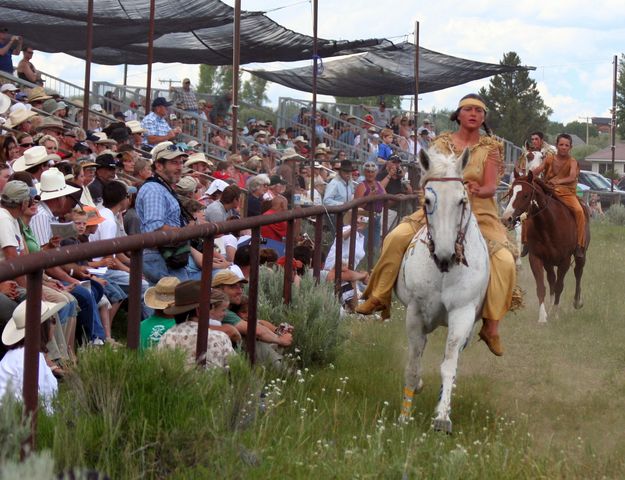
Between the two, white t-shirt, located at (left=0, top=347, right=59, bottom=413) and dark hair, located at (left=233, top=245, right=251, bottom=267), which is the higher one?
dark hair, located at (left=233, top=245, right=251, bottom=267)

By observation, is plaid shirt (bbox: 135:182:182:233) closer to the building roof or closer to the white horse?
the white horse

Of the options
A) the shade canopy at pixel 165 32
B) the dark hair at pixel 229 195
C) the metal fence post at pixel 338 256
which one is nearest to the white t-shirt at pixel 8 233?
the dark hair at pixel 229 195

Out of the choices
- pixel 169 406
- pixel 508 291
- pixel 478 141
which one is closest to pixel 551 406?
pixel 508 291

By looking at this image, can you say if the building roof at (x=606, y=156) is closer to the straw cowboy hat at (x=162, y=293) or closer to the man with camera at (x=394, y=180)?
the man with camera at (x=394, y=180)

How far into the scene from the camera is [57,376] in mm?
6785

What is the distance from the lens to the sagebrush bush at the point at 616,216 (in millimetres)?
35875

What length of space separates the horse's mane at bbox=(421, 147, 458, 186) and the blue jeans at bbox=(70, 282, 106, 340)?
2.48 m

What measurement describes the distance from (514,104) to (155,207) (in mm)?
74954

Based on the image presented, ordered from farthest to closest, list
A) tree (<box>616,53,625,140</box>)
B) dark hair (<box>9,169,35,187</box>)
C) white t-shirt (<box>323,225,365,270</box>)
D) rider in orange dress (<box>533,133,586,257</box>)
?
tree (<box>616,53,625,140</box>) → rider in orange dress (<box>533,133,586,257</box>) → white t-shirt (<box>323,225,365,270</box>) → dark hair (<box>9,169,35,187</box>)

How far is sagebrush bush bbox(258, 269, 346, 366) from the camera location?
9711mm

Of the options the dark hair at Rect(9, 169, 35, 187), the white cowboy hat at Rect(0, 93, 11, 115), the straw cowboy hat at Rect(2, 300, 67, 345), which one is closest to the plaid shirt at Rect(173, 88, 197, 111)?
the white cowboy hat at Rect(0, 93, 11, 115)

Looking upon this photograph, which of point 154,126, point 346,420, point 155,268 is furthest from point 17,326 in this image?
point 154,126

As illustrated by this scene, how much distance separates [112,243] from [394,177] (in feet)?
47.6

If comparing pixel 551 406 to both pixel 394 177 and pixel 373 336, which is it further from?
pixel 394 177
